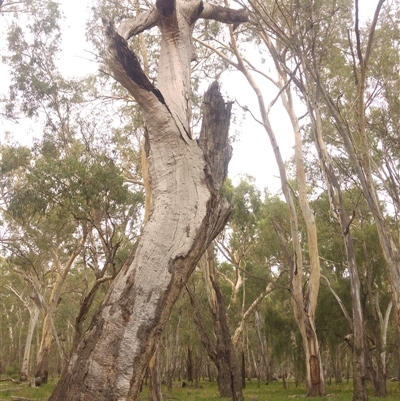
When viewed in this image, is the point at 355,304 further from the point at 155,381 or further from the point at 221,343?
the point at 155,381

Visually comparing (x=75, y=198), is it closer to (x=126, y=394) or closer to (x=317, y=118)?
(x=317, y=118)

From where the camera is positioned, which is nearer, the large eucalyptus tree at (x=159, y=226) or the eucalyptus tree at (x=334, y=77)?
the large eucalyptus tree at (x=159, y=226)

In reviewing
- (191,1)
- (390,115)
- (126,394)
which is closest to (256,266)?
(390,115)

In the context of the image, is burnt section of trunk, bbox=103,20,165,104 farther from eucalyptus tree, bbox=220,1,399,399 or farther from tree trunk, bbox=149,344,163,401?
tree trunk, bbox=149,344,163,401

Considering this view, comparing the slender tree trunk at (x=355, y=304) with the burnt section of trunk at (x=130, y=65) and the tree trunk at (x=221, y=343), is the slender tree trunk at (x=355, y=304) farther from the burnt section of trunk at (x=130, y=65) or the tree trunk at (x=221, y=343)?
the burnt section of trunk at (x=130, y=65)

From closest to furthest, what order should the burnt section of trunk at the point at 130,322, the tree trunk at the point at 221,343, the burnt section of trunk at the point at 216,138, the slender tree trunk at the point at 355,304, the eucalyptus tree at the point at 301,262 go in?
the burnt section of trunk at the point at 130,322 → the burnt section of trunk at the point at 216,138 → the slender tree trunk at the point at 355,304 → the tree trunk at the point at 221,343 → the eucalyptus tree at the point at 301,262

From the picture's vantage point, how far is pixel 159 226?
2.26 metres

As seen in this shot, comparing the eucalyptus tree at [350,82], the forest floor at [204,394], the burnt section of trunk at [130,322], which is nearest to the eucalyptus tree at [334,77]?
the eucalyptus tree at [350,82]

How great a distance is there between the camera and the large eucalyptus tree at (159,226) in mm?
1906

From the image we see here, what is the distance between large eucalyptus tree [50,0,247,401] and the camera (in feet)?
6.25

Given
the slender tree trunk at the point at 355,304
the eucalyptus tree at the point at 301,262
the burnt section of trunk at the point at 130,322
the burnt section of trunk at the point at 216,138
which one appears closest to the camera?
the burnt section of trunk at the point at 130,322

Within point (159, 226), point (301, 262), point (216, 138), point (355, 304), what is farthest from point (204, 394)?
point (159, 226)

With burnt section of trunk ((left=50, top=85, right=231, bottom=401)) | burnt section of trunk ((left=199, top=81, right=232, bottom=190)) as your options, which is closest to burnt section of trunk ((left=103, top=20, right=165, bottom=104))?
burnt section of trunk ((left=199, top=81, right=232, bottom=190))

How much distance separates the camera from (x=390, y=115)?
14.1 meters
